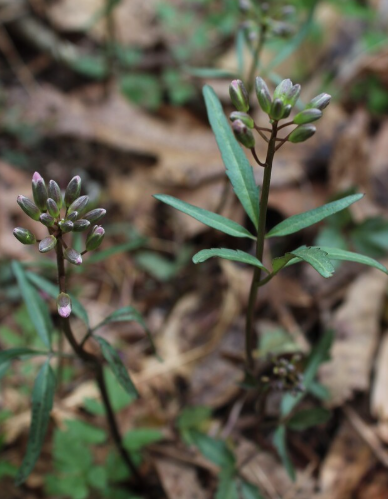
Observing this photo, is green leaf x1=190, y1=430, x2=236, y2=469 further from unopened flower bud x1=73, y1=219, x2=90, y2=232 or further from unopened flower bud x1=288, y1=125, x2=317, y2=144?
unopened flower bud x1=288, y1=125, x2=317, y2=144

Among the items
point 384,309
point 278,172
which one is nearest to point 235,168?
point 384,309

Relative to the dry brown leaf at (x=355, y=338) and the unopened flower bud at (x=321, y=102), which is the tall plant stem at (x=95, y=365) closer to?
the unopened flower bud at (x=321, y=102)

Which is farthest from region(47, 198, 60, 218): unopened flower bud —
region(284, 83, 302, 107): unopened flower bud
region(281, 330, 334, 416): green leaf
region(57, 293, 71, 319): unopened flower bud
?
region(281, 330, 334, 416): green leaf

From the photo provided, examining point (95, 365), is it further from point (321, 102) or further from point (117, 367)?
point (321, 102)

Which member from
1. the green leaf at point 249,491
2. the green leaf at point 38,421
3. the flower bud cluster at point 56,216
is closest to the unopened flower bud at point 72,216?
the flower bud cluster at point 56,216

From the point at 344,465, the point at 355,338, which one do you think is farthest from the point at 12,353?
the point at 355,338

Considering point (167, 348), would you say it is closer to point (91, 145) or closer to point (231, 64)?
point (91, 145)

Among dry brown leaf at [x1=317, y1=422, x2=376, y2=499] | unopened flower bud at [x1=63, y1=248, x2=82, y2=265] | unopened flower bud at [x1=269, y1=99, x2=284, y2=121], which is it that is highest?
unopened flower bud at [x1=269, y1=99, x2=284, y2=121]
